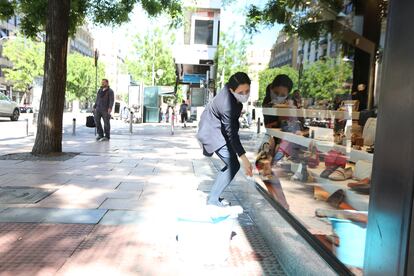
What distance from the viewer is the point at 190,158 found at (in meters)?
10.8

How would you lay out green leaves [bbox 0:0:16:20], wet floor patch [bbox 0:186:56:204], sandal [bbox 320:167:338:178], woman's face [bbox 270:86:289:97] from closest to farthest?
sandal [bbox 320:167:338:178], woman's face [bbox 270:86:289:97], wet floor patch [bbox 0:186:56:204], green leaves [bbox 0:0:16:20]

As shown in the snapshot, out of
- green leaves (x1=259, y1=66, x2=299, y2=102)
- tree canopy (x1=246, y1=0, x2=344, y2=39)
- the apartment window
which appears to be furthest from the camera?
the apartment window

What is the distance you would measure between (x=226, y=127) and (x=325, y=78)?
4.27 ft

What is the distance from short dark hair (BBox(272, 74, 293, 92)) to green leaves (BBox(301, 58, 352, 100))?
0.38 m

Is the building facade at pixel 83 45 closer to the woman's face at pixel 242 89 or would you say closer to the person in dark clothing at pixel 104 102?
the person in dark clothing at pixel 104 102

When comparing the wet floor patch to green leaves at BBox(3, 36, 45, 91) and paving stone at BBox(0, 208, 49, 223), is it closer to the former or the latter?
paving stone at BBox(0, 208, 49, 223)

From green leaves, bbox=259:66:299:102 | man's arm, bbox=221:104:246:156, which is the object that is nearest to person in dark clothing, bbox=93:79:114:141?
green leaves, bbox=259:66:299:102

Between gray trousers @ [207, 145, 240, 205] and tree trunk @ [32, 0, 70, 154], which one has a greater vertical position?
tree trunk @ [32, 0, 70, 154]

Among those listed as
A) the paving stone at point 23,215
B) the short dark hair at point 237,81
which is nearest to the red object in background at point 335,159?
the short dark hair at point 237,81

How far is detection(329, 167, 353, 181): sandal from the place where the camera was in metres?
3.32

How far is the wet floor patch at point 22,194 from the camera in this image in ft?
18.9

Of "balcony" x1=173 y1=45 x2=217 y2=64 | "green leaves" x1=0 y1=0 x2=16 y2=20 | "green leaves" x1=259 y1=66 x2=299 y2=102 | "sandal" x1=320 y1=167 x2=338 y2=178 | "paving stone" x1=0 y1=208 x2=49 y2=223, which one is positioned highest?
"balcony" x1=173 y1=45 x2=217 y2=64

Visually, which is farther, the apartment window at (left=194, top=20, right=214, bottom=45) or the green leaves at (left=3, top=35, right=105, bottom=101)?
the green leaves at (left=3, top=35, right=105, bottom=101)

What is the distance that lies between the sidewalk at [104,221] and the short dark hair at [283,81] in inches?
60.0
